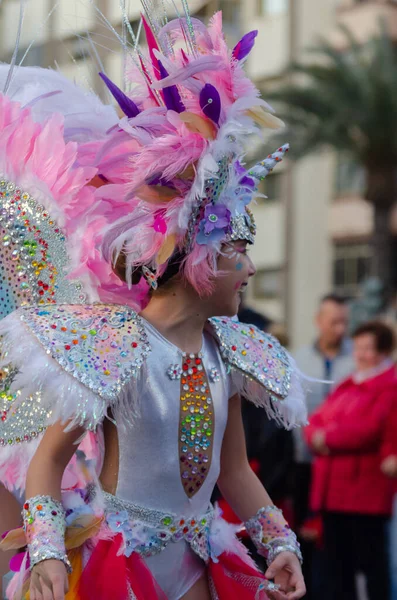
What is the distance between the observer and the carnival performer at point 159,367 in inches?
94.7

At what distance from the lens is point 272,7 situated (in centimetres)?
2327

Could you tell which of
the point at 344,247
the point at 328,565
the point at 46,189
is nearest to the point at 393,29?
the point at 344,247

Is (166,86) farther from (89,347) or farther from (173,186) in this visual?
(89,347)

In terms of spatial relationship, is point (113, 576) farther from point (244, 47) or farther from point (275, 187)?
point (275, 187)

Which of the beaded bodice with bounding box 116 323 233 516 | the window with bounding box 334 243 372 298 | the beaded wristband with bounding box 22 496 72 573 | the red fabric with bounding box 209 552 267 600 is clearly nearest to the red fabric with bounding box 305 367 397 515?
the red fabric with bounding box 209 552 267 600

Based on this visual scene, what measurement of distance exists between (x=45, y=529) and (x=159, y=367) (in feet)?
1.60

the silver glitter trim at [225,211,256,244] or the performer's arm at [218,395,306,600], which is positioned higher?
the silver glitter trim at [225,211,256,244]

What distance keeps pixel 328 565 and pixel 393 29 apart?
17.8m

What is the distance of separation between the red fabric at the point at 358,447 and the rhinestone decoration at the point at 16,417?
3077mm

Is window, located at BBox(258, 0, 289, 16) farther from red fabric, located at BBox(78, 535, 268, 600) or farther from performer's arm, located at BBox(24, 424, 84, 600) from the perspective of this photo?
performer's arm, located at BBox(24, 424, 84, 600)

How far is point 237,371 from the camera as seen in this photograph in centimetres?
272

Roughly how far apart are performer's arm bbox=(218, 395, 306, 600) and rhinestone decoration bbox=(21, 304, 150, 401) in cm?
44

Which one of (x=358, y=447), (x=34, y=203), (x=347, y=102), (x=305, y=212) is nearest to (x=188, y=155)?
(x=34, y=203)

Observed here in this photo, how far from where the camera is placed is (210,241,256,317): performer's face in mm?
2586
